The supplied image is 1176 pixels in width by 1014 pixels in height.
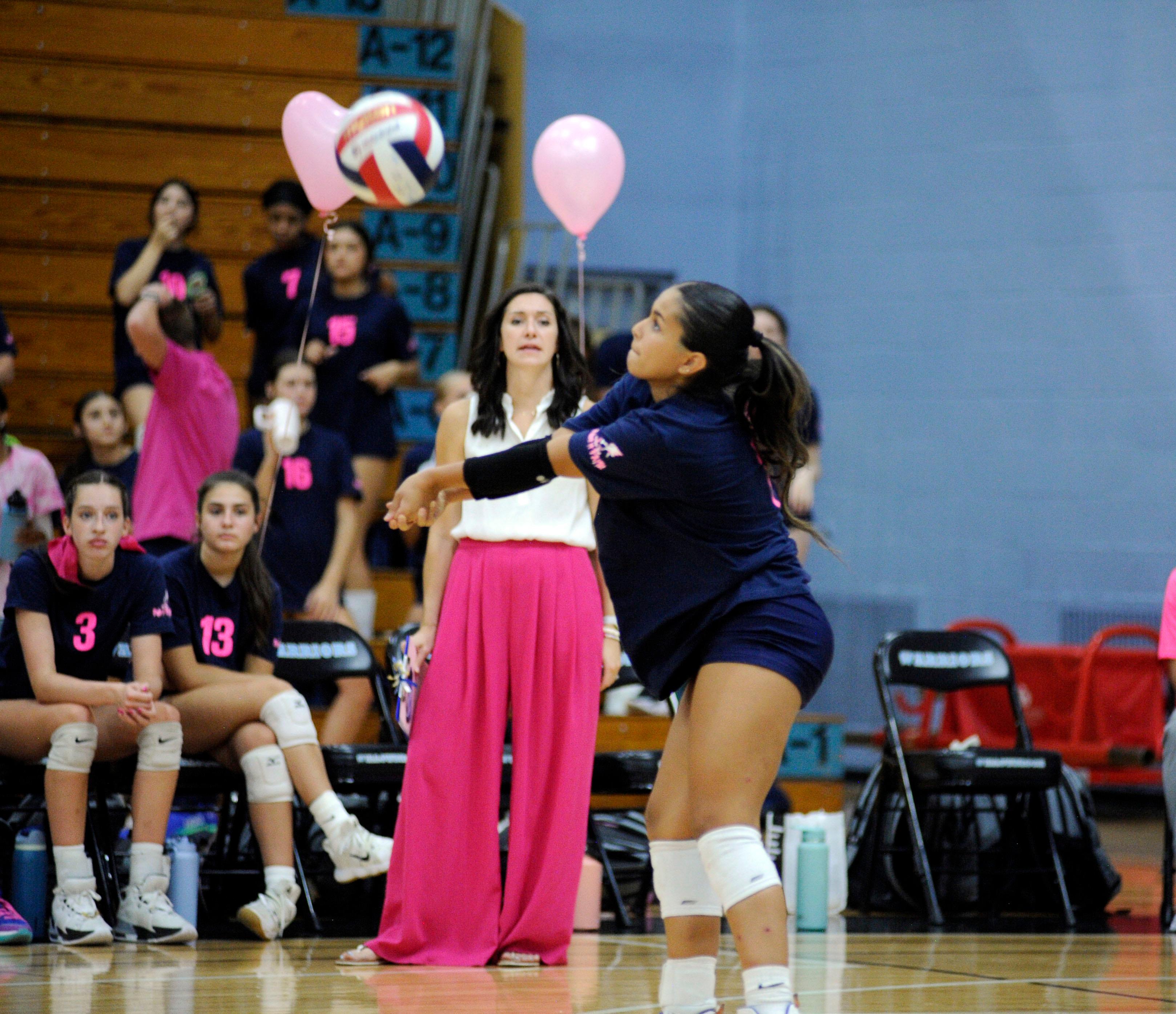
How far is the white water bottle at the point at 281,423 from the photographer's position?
18.4 feet

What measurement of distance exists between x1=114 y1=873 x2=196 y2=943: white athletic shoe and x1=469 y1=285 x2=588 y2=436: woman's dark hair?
1.50m

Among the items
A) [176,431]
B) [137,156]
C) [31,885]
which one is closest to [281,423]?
[176,431]

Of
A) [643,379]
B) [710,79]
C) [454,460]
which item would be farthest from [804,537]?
[710,79]

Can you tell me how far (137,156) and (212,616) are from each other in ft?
15.9

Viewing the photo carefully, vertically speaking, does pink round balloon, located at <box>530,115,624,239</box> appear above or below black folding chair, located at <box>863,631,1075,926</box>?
above

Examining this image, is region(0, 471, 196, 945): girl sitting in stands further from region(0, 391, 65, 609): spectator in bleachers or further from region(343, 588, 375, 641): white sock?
region(343, 588, 375, 641): white sock

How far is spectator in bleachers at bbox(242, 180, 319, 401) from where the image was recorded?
667 centimetres

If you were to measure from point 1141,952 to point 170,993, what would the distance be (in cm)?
265

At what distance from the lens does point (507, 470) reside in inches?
108

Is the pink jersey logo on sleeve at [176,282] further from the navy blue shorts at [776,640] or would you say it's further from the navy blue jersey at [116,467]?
the navy blue shorts at [776,640]

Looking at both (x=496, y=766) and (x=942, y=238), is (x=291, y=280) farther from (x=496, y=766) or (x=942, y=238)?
(x=942, y=238)

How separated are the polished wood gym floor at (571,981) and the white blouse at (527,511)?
1.07m

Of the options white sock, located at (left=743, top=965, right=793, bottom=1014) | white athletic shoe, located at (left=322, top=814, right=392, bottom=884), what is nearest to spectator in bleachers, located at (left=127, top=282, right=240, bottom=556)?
white athletic shoe, located at (left=322, top=814, right=392, bottom=884)

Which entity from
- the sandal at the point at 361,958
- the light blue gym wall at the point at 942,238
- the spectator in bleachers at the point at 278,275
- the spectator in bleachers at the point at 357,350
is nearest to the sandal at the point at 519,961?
the sandal at the point at 361,958
